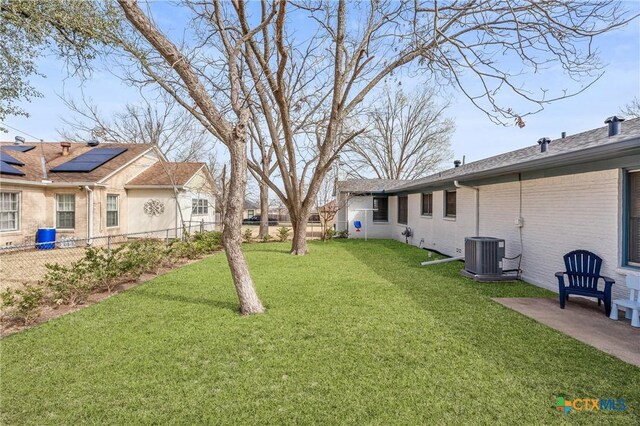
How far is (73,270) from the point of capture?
229 inches

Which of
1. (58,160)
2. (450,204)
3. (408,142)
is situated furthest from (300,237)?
(408,142)

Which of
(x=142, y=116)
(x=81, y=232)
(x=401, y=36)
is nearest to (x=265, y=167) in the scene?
(x=81, y=232)

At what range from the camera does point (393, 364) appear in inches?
133

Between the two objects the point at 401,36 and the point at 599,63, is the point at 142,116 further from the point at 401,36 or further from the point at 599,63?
the point at 599,63

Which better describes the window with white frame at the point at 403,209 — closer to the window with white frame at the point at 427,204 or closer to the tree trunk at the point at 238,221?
the window with white frame at the point at 427,204

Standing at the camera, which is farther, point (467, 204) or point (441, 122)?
point (441, 122)

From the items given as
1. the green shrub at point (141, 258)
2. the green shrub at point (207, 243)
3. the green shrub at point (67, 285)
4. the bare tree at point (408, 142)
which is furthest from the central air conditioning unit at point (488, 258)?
the bare tree at point (408, 142)

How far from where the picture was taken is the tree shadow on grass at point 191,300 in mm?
5411

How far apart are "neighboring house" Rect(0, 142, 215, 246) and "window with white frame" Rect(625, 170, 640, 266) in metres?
14.4

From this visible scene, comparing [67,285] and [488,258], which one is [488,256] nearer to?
[488,258]

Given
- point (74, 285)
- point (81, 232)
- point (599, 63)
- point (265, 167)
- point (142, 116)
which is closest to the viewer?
point (599, 63)

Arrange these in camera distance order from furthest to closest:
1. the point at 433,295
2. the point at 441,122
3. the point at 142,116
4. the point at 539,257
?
the point at 441,122
the point at 142,116
the point at 539,257
the point at 433,295

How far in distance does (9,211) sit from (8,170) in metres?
1.46

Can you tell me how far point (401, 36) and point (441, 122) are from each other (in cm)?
2524
